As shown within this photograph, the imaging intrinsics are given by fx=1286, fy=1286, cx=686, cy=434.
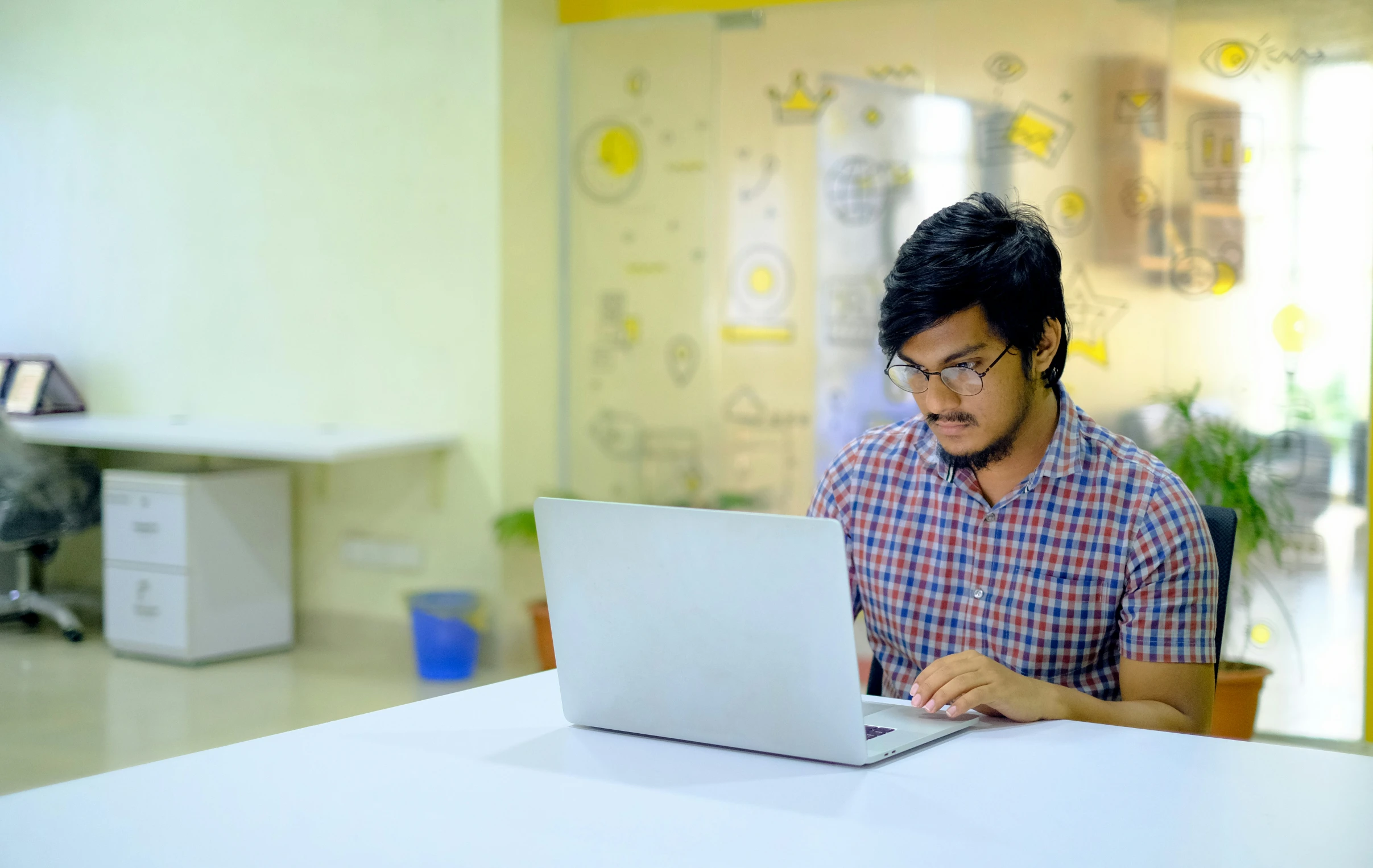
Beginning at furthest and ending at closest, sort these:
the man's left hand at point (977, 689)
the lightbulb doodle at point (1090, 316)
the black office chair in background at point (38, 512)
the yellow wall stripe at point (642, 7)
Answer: the black office chair in background at point (38, 512)
the yellow wall stripe at point (642, 7)
the lightbulb doodle at point (1090, 316)
the man's left hand at point (977, 689)

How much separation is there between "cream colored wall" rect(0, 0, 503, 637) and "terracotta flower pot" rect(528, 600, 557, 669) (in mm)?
254

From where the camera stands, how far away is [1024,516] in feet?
5.73

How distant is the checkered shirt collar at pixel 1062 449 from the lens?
5.70ft

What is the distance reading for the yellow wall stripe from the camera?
429cm

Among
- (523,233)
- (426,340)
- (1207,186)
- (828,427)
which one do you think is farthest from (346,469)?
(1207,186)

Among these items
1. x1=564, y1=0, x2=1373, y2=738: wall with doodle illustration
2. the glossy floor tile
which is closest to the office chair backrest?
x1=564, y1=0, x2=1373, y2=738: wall with doodle illustration

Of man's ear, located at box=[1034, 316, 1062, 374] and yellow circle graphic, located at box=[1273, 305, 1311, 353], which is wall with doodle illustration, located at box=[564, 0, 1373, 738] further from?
man's ear, located at box=[1034, 316, 1062, 374]

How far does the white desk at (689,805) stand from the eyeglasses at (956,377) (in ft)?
1.44

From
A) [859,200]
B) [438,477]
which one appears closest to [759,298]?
[859,200]

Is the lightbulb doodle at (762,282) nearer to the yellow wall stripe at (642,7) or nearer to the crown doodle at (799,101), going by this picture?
the crown doodle at (799,101)

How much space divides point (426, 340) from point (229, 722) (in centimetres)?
150

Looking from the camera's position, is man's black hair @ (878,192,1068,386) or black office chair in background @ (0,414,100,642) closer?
man's black hair @ (878,192,1068,386)

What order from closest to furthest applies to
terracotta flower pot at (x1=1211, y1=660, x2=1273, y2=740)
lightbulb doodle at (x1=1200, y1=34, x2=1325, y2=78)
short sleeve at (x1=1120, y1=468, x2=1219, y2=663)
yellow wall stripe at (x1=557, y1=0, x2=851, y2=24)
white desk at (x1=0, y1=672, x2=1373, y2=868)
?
white desk at (x1=0, y1=672, x2=1373, y2=868)
short sleeve at (x1=1120, y1=468, x2=1219, y2=663)
terracotta flower pot at (x1=1211, y1=660, x2=1273, y2=740)
lightbulb doodle at (x1=1200, y1=34, x2=1325, y2=78)
yellow wall stripe at (x1=557, y1=0, x2=851, y2=24)

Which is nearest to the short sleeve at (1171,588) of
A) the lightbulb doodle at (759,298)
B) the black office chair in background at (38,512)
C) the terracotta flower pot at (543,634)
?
the lightbulb doodle at (759,298)
